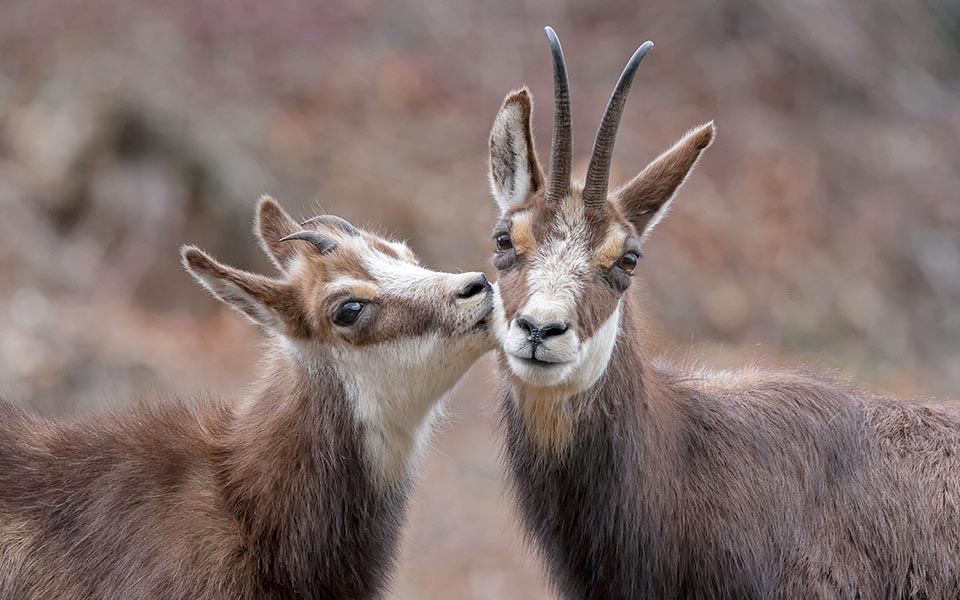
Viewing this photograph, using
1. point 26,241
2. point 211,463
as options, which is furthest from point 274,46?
point 211,463

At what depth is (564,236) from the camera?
684 cm

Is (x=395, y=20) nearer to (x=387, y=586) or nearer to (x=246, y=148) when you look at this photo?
(x=246, y=148)

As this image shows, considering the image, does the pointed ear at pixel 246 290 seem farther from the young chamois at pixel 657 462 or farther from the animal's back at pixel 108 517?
the young chamois at pixel 657 462

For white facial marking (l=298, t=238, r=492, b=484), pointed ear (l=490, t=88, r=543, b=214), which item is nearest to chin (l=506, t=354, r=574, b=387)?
white facial marking (l=298, t=238, r=492, b=484)

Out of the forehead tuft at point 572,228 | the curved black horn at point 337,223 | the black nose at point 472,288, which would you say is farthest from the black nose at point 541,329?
the curved black horn at point 337,223

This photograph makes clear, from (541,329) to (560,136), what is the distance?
51.8 inches

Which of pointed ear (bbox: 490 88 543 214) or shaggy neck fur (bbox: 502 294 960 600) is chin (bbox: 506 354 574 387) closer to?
shaggy neck fur (bbox: 502 294 960 600)

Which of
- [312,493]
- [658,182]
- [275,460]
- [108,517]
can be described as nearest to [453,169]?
[658,182]

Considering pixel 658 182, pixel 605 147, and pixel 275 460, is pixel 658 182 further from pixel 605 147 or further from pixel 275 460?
pixel 275 460

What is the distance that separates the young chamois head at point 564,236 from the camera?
637 cm

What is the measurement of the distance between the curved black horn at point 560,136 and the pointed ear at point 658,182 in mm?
413

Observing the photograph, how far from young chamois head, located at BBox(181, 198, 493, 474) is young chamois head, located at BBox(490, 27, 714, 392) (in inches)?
12.3

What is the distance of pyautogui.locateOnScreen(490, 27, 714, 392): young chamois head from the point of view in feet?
20.9

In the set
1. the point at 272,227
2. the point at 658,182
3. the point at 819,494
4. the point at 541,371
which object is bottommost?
the point at 819,494
